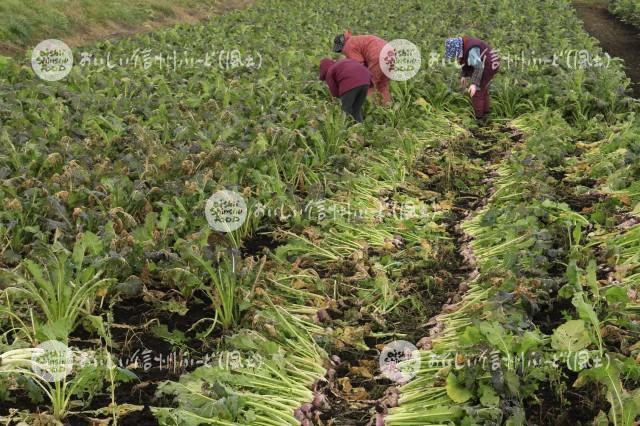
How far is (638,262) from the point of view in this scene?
5.27 meters

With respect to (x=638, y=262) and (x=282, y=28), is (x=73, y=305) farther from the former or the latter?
(x=282, y=28)

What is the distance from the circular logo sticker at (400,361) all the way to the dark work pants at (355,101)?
505 cm

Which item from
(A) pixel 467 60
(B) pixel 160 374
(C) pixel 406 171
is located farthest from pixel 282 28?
(B) pixel 160 374

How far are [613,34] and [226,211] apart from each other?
18.3 m

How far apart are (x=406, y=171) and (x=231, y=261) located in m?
3.74

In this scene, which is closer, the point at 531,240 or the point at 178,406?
the point at 178,406

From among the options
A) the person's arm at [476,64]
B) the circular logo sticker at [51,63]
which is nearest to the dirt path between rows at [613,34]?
the person's arm at [476,64]

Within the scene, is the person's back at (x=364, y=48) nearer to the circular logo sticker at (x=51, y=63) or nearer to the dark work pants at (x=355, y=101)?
the dark work pants at (x=355, y=101)

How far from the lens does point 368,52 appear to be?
33.9 ft

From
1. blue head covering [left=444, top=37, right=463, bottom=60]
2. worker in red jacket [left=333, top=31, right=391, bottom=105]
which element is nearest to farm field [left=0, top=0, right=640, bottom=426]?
worker in red jacket [left=333, top=31, right=391, bottom=105]

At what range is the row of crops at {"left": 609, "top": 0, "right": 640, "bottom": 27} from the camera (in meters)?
21.6

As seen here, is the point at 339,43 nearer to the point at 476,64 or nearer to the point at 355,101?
the point at 355,101

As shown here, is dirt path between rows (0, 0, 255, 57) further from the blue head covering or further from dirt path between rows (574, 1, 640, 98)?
dirt path between rows (574, 1, 640, 98)

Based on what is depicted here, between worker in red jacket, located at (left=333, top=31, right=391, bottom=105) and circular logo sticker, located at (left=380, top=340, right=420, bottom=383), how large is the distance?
19.9ft
